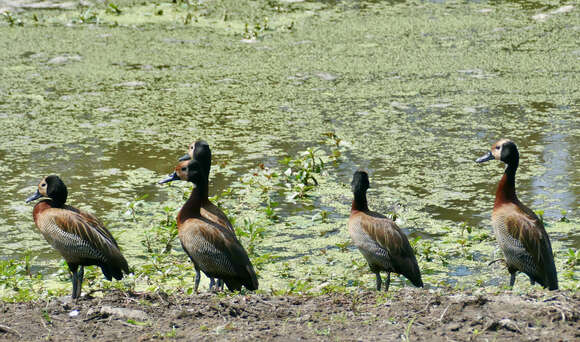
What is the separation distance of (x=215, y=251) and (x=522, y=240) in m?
1.81

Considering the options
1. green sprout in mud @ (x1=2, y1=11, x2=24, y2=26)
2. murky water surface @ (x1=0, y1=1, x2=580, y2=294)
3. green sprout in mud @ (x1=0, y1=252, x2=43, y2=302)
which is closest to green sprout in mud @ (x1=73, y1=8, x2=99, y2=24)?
murky water surface @ (x1=0, y1=1, x2=580, y2=294)

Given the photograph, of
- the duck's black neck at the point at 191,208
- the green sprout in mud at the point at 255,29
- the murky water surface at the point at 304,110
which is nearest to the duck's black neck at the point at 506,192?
the murky water surface at the point at 304,110

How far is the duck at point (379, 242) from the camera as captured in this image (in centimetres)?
531

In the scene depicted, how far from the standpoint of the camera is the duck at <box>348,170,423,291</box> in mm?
5312

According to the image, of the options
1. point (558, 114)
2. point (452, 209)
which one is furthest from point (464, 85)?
point (452, 209)

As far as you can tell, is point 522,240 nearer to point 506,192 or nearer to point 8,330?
point 506,192

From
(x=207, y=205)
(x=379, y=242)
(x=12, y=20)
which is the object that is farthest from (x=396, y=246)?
(x=12, y=20)

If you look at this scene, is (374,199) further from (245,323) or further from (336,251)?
(245,323)

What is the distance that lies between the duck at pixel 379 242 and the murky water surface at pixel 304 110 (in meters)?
0.31

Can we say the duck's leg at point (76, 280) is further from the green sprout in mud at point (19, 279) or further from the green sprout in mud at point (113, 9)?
the green sprout in mud at point (113, 9)

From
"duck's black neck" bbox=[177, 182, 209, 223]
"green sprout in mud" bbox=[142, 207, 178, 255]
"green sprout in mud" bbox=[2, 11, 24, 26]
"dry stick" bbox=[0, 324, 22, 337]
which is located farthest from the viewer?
"green sprout in mud" bbox=[2, 11, 24, 26]

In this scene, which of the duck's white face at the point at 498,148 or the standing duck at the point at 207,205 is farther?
the duck's white face at the point at 498,148

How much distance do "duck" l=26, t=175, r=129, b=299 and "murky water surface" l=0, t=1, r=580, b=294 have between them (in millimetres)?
690

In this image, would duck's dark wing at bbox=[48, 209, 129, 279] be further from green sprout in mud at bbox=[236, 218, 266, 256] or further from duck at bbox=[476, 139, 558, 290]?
duck at bbox=[476, 139, 558, 290]
